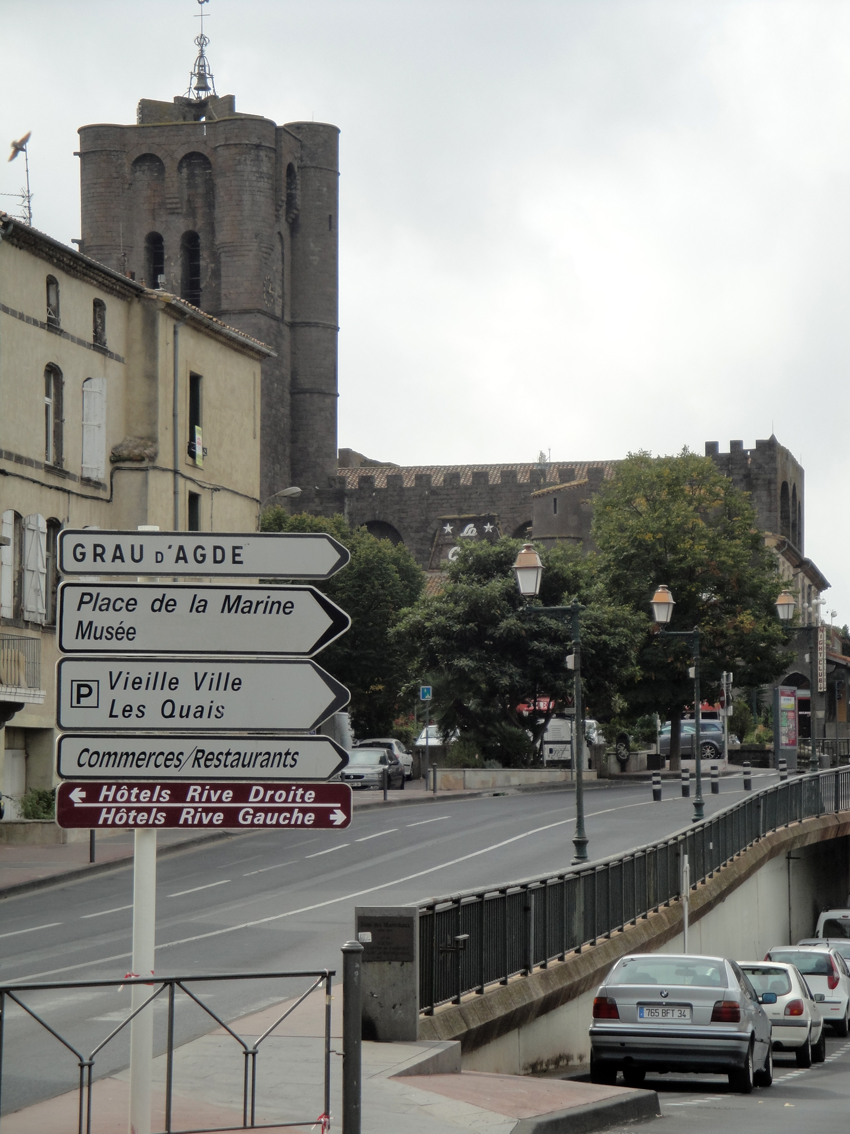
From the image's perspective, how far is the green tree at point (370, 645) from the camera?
61.9m

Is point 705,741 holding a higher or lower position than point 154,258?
lower

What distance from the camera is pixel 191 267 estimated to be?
88.1m

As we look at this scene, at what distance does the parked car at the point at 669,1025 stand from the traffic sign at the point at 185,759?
28.2 ft

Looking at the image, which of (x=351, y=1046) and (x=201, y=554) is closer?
(x=351, y=1046)

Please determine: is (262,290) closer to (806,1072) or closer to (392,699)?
(392,699)

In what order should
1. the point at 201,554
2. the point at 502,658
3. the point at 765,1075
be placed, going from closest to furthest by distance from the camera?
the point at 201,554 < the point at 765,1075 < the point at 502,658

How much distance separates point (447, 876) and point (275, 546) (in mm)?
18652

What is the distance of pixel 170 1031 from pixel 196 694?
2154mm

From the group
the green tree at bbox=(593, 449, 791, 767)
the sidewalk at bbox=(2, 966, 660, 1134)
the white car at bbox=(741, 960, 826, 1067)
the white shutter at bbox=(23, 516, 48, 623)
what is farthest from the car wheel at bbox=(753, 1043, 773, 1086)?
the green tree at bbox=(593, 449, 791, 767)

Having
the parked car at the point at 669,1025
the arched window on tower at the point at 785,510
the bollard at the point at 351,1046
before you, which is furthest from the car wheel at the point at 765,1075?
the arched window on tower at the point at 785,510

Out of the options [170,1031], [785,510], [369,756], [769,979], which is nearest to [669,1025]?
[769,979]

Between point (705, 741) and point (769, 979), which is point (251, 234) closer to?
point (705, 741)

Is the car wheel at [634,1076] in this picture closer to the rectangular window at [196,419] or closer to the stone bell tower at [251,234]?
the rectangular window at [196,419]

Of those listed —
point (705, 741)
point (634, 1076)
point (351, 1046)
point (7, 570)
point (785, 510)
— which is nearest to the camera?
point (351, 1046)
